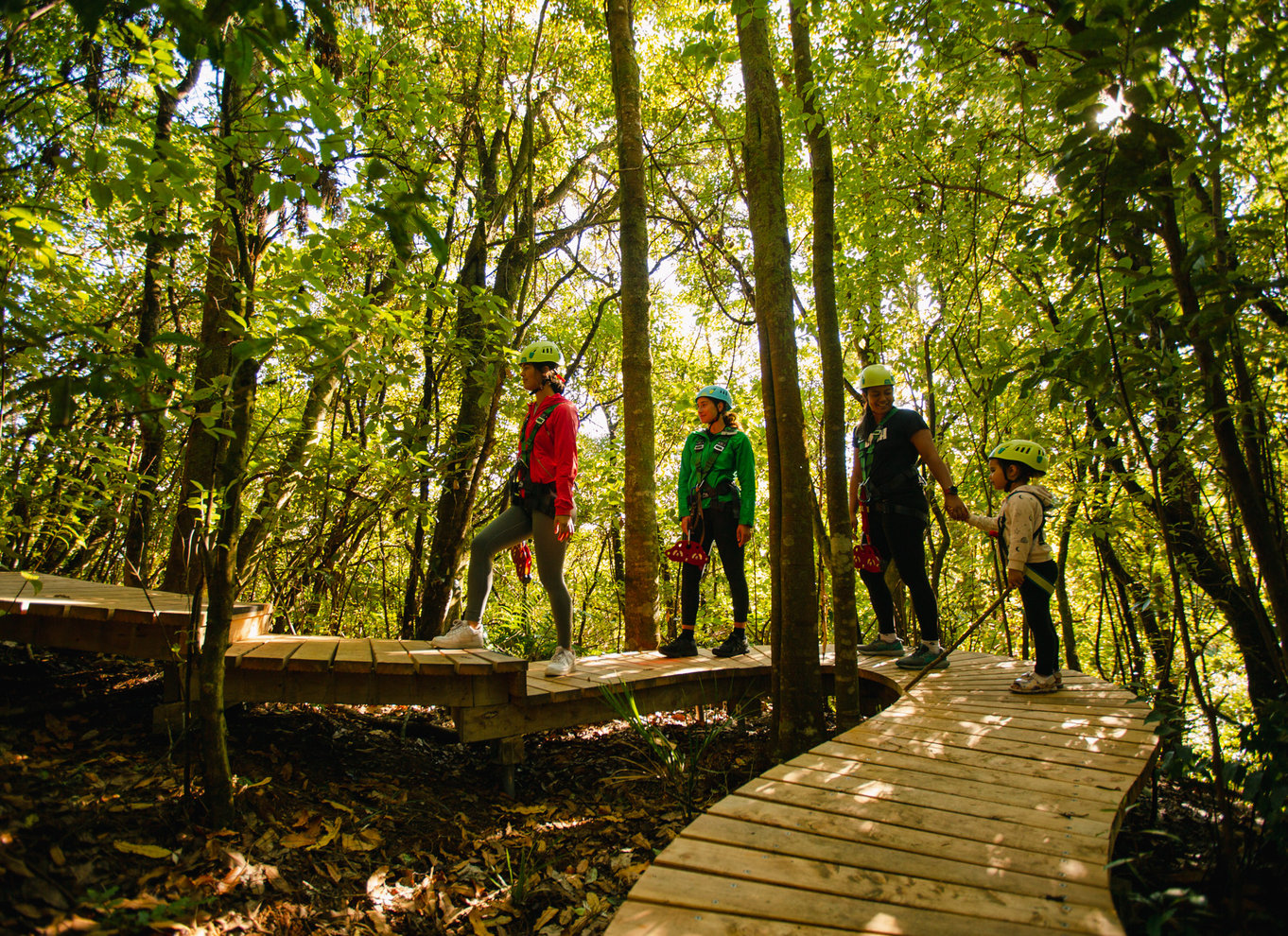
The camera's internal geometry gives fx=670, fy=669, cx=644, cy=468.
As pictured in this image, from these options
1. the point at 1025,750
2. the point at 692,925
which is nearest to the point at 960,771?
the point at 1025,750

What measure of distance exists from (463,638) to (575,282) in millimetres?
8385

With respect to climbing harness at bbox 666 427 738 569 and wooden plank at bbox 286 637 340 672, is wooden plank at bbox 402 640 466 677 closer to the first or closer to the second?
wooden plank at bbox 286 637 340 672

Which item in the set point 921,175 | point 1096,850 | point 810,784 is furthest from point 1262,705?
point 921,175

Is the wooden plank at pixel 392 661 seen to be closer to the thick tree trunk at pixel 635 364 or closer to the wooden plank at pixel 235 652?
the wooden plank at pixel 235 652

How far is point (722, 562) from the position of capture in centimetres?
513

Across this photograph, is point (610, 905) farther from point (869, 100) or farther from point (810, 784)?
point (869, 100)

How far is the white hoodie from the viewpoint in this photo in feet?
13.3

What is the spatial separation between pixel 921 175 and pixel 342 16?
6.22 m

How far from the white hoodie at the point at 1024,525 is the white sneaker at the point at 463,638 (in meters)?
3.42

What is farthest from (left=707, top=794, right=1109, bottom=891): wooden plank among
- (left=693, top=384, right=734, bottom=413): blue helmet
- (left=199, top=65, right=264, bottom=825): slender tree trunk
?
(left=693, top=384, right=734, bottom=413): blue helmet

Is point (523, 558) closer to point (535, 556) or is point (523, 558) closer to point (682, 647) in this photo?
point (535, 556)

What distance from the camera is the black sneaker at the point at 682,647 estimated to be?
5438mm

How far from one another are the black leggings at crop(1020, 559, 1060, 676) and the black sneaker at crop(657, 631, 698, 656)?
2444 millimetres

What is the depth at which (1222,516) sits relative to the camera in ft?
23.9
